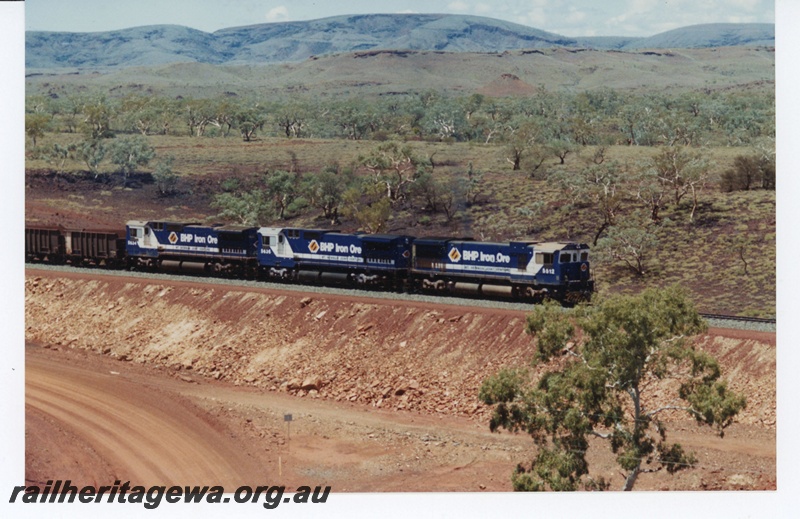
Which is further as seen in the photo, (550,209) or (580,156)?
(580,156)

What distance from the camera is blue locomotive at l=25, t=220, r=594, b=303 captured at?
45344 millimetres

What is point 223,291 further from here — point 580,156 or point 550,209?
point 580,156

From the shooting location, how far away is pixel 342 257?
51.6 meters

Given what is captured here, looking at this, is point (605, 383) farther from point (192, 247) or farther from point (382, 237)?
point (192, 247)

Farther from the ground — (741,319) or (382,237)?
(382,237)

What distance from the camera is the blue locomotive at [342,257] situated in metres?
45.3

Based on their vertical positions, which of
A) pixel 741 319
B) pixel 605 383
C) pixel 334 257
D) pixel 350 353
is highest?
pixel 334 257

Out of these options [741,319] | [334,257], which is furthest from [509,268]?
[741,319]

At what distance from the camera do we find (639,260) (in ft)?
193

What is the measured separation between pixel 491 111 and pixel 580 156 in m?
53.3

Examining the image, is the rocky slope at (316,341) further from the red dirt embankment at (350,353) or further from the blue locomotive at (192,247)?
the blue locomotive at (192,247)

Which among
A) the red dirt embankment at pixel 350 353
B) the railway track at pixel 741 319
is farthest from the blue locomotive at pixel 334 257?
the railway track at pixel 741 319

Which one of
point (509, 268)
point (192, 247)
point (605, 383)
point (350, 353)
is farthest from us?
point (192, 247)

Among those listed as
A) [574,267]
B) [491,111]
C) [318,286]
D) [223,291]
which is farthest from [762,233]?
[491,111]
